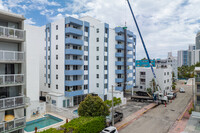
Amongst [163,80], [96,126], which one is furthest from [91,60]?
[163,80]

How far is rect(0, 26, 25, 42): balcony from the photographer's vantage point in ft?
47.5

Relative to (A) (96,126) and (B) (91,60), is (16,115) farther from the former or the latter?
(B) (91,60)

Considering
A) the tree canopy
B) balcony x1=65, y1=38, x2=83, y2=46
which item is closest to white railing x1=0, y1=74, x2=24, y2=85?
the tree canopy

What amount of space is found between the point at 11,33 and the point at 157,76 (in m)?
46.5

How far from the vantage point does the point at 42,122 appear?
24.1 m

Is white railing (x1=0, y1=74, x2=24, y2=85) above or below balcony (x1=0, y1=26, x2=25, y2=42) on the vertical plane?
below

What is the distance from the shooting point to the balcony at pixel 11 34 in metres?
14.5

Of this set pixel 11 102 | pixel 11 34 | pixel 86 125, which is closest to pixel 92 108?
pixel 86 125

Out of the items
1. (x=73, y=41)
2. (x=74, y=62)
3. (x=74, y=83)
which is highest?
(x=73, y=41)

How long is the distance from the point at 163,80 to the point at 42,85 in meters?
39.5

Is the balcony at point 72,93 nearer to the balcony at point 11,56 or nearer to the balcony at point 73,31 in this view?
the balcony at point 73,31

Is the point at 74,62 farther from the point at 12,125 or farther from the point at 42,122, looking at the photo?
the point at 12,125

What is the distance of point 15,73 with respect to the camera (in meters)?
16.5

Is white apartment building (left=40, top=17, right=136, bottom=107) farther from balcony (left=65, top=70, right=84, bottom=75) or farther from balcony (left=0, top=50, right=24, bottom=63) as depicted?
balcony (left=0, top=50, right=24, bottom=63)
